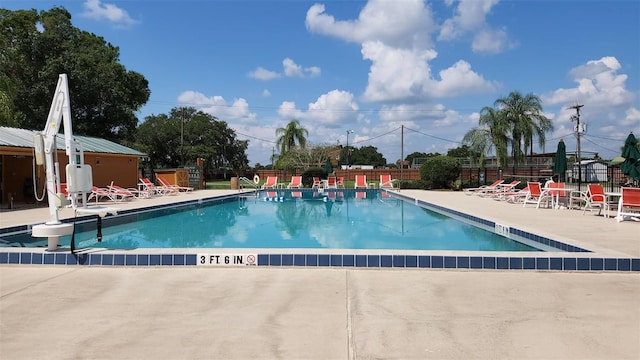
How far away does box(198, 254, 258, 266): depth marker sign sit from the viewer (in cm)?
480

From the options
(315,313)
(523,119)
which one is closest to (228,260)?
(315,313)

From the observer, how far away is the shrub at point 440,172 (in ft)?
73.5

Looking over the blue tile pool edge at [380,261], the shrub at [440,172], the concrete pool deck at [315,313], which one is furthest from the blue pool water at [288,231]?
the shrub at [440,172]

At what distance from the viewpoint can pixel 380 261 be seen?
4750 millimetres

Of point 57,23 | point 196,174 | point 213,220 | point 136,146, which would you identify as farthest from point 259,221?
point 136,146

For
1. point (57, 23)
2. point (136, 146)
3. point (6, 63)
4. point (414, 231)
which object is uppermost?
point (57, 23)

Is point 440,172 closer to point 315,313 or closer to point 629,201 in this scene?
point 629,201

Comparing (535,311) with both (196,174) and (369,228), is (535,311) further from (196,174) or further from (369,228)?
(196,174)

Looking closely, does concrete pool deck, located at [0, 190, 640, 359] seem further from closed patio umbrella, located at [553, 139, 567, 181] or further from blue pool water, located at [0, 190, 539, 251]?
closed patio umbrella, located at [553, 139, 567, 181]

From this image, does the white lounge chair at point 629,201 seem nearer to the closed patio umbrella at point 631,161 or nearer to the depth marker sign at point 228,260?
the closed patio umbrella at point 631,161

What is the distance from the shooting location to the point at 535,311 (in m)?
3.29

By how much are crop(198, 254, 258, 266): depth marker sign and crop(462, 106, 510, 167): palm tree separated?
21.9 metres

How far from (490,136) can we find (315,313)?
23.5 meters

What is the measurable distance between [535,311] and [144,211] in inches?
438
